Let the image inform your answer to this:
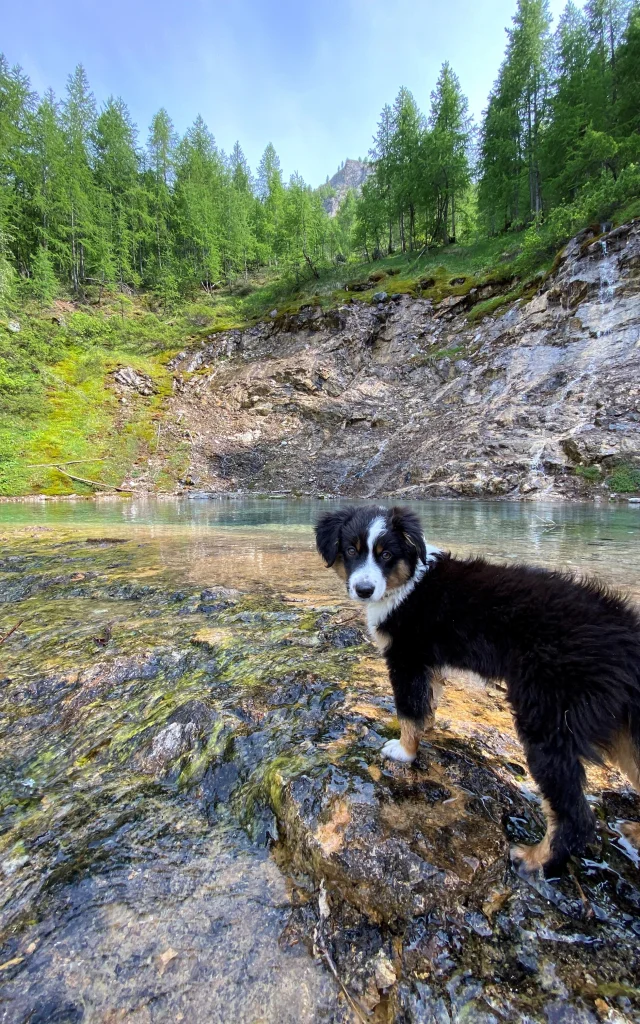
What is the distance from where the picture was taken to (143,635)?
433 centimetres

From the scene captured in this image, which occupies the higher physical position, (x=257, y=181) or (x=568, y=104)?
(x=257, y=181)

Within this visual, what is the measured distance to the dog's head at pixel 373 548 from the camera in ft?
9.49

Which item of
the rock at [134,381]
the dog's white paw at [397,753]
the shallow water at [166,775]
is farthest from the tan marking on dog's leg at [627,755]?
the rock at [134,381]

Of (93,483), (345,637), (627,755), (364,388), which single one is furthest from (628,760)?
(364,388)

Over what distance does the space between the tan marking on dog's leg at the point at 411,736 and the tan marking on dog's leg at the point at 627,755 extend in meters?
0.93

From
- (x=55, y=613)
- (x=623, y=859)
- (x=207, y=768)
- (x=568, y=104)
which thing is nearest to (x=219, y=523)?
(x=55, y=613)

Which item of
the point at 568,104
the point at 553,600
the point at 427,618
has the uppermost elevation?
the point at 568,104

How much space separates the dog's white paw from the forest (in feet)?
97.8

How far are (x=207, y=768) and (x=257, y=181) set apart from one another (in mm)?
101245

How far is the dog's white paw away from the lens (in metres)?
2.45

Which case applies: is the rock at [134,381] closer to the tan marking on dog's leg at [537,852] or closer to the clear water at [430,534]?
the clear water at [430,534]

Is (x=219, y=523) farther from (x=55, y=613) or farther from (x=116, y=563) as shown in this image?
(x=55, y=613)

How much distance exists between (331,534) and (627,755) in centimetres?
218

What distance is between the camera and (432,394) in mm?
28094
